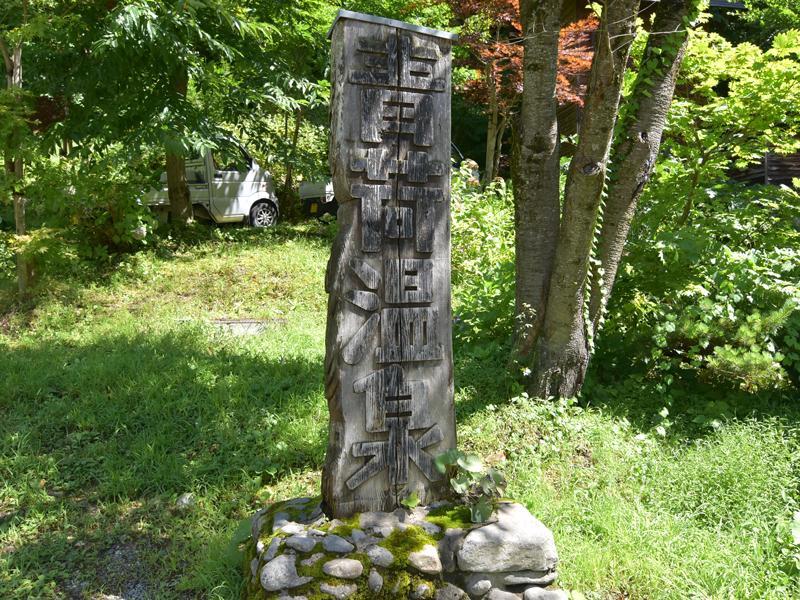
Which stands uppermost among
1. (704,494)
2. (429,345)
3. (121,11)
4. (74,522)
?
(121,11)

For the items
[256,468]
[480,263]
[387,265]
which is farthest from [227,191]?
[387,265]

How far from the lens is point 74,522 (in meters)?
3.43

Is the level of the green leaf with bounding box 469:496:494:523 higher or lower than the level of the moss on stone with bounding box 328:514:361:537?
higher

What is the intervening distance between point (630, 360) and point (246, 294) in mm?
4088

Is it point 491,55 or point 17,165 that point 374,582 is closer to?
point 17,165

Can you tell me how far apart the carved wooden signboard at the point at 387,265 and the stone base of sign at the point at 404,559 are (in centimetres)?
17

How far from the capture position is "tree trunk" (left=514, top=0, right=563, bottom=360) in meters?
3.95

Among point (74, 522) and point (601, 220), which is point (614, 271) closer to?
point (601, 220)

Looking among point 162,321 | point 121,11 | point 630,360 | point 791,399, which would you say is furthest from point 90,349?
point 791,399

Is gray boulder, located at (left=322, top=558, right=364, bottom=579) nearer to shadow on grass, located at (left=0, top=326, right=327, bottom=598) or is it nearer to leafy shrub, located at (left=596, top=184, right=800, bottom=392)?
shadow on grass, located at (left=0, top=326, right=327, bottom=598)

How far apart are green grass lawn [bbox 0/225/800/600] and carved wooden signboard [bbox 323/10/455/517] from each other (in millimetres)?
810

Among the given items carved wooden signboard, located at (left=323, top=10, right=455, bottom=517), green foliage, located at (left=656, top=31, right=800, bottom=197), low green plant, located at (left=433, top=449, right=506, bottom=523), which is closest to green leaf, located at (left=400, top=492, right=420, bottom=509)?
carved wooden signboard, located at (left=323, top=10, right=455, bottom=517)

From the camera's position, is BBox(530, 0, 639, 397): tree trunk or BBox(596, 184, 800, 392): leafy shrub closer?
BBox(530, 0, 639, 397): tree trunk

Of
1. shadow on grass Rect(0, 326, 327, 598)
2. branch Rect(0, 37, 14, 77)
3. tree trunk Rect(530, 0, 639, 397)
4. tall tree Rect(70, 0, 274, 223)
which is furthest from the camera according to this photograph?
tall tree Rect(70, 0, 274, 223)
